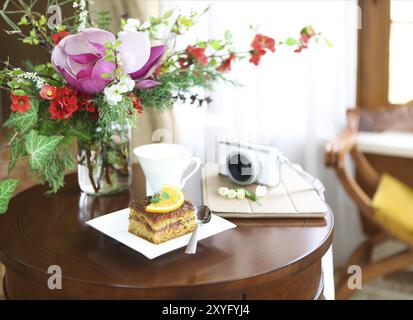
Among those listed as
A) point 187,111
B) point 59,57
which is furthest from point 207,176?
point 187,111

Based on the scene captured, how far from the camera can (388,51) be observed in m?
2.55

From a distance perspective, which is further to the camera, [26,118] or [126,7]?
[126,7]

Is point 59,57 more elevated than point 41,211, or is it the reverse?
point 59,57

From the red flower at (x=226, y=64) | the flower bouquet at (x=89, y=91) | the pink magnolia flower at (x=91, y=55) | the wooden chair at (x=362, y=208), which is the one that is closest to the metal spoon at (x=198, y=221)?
the flower bouquet at (x=89, y=91)

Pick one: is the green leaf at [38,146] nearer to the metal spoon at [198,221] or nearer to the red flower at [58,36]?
the red flower at [58,36]

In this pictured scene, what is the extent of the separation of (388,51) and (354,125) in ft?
1.52

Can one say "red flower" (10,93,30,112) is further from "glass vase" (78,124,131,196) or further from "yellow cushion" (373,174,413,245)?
"yellow cushion" (373,174,413,245)

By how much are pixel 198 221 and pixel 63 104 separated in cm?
42

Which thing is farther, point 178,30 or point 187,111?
point 187,111

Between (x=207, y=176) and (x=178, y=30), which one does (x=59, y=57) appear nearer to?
(x=178, y=30)

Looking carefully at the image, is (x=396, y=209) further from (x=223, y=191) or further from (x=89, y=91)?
(x=89, y=91)

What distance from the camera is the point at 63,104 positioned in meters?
1.23

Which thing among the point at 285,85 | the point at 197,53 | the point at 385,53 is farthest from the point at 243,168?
the point at 385,53

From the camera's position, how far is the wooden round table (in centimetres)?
101
